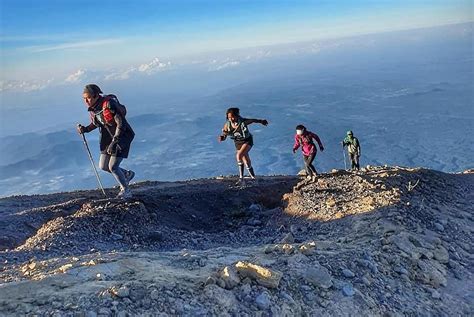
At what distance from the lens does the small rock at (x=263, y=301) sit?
16.1 feet

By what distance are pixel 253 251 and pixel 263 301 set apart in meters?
1.55

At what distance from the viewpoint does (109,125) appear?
9516mm

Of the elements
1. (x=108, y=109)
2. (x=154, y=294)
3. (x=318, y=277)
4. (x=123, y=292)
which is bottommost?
(x=318, y=277)

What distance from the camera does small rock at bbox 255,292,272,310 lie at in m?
4.89

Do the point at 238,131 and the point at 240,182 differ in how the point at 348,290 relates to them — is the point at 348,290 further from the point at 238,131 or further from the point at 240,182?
the point at 240,182

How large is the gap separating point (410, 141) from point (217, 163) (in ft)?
234

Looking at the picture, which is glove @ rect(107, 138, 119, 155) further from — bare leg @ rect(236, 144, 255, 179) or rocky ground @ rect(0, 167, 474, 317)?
bare leg @ rect(236, 144, 255, 179)

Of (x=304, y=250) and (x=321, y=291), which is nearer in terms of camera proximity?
(x=321, y=291)

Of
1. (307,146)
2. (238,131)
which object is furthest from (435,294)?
(307,146)

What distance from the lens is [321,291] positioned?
5441 mm

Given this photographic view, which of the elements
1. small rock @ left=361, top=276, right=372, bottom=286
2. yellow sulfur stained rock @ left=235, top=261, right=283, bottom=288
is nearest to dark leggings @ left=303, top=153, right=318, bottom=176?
small rock @ left=361, top=276, right=372, bottom=286

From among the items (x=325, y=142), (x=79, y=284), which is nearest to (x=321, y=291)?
(x=79, y=284)

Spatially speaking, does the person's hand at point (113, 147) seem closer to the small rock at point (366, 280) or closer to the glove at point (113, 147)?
the glove at point (113, 147)

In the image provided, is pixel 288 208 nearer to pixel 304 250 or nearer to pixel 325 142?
pixel 304 250
